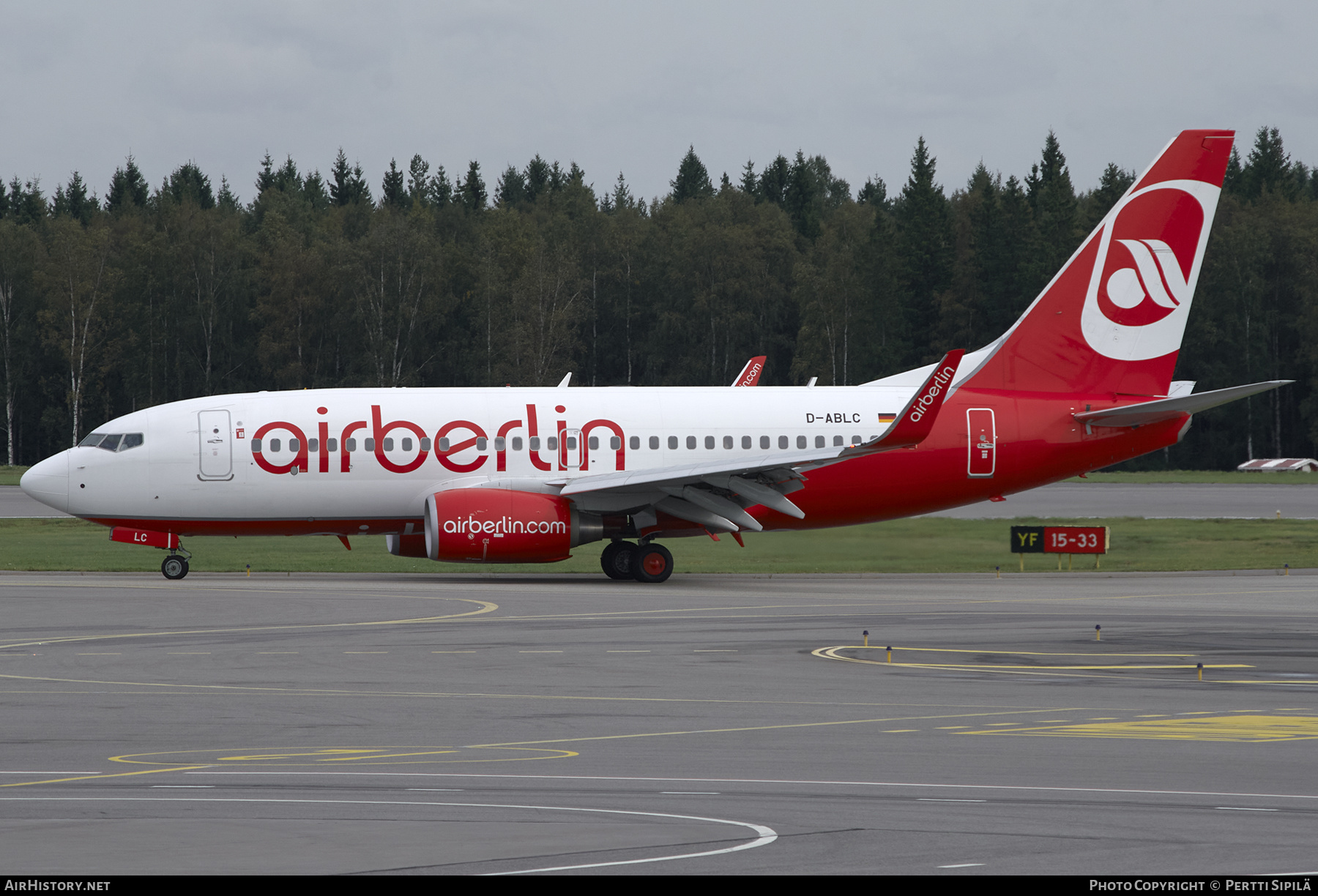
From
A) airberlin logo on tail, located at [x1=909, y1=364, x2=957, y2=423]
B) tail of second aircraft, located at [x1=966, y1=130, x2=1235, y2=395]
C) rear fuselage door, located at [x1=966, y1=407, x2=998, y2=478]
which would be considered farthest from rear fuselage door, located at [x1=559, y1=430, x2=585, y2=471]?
tail of second aircraft, located at [x1=966, y1=130, x2=1235, y2=395]

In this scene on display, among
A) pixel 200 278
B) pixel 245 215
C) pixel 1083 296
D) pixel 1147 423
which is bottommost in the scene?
pixel 1147 423

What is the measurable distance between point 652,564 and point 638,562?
0.38 meters

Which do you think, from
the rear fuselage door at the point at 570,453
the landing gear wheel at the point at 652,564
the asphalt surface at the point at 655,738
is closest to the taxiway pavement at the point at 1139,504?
the landing gear wheel at the point at 652,564

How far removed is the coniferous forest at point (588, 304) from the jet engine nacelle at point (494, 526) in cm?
6592

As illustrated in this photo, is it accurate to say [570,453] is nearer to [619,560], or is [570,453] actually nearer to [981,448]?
[619,560]

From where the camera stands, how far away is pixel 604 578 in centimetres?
3528

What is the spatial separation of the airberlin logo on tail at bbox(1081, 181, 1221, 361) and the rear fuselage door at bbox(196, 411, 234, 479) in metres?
19.9

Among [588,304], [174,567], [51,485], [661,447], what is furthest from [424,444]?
[588,304]

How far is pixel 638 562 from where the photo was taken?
112 feet

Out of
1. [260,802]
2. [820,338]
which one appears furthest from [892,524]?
[820,338]

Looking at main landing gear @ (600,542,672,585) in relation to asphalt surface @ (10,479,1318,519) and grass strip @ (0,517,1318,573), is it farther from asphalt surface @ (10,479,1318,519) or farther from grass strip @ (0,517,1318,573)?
asphalt surface @ (10,479,1318,519)

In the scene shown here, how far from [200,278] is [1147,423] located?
87.3m

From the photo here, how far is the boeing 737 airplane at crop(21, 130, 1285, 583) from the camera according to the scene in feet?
111
